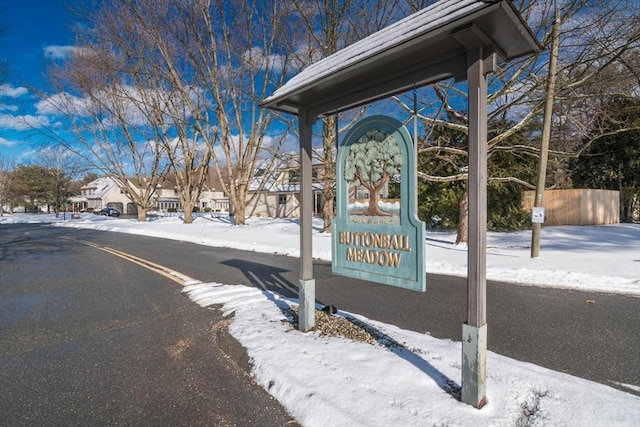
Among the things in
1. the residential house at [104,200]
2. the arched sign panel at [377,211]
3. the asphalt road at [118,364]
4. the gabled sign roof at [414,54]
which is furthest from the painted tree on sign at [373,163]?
the residential house at [104,200]

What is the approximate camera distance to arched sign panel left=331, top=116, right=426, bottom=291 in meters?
3.04

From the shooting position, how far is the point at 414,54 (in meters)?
2.85

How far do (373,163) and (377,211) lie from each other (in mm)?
477

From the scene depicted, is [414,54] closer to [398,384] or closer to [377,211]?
[377,211]

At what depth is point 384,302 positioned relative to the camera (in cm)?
543

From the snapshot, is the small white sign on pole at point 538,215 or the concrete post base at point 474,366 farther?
the small white sign on pole at point 538,215

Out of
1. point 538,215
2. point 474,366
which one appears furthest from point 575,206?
point 474,366

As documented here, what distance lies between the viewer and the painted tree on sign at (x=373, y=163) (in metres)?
3.21

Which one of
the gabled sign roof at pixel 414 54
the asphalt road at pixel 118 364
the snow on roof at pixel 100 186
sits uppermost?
the snow on roof at pixel 100 186

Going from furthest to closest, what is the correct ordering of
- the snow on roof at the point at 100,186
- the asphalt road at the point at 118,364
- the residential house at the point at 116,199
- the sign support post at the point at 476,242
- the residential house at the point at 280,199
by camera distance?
the snow on roof at the point at 100,186 → the residential house at the point at 116,199 → the residential house at the point at 280,199 → the asphalt road at the point at 118,364 → the sign support post at the point at 476,242

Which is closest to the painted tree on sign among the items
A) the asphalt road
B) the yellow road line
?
the asphalt road

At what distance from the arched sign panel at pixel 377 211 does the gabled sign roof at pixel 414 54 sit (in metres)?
0.37

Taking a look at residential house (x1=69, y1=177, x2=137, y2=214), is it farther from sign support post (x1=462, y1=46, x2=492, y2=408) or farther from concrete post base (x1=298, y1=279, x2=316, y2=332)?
sign support post (x1=462, y1=46, x2=492, y2=408)

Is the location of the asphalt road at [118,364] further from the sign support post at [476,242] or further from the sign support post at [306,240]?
the sign support post at [476,242]
